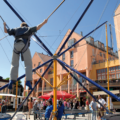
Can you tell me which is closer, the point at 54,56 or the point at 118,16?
the point at 54,56

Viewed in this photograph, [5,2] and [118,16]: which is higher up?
[118,16]

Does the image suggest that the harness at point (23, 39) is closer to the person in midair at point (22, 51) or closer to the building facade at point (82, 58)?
the person in midair at point (22, 51)

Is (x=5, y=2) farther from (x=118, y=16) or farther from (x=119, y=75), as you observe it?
(x=119, y=75)

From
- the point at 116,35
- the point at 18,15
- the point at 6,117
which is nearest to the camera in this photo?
the point at 6,117

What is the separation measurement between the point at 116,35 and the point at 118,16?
9.99 feet

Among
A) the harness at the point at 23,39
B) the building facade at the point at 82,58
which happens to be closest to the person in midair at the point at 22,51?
the harness at the point at 23,39

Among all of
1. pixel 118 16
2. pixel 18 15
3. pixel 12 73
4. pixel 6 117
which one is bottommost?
pixel 6 117

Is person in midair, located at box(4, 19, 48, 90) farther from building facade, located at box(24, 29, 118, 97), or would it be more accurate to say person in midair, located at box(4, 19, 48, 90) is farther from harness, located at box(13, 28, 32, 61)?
building facade, located at box(24, 29, 118, 97)

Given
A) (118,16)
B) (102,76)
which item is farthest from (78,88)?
(118,16)

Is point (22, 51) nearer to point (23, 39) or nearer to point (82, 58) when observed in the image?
point (23, 39)

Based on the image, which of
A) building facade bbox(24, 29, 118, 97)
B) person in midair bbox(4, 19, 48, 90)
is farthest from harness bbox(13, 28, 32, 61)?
building facade bbox(24, 29, 118, 97)

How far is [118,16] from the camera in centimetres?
2305

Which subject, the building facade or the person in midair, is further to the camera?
the building facade

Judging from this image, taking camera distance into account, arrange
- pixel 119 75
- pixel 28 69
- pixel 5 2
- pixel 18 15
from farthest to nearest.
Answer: pixel 119 75, pixel 18 15, pixel 5 2, pixel 28 69
